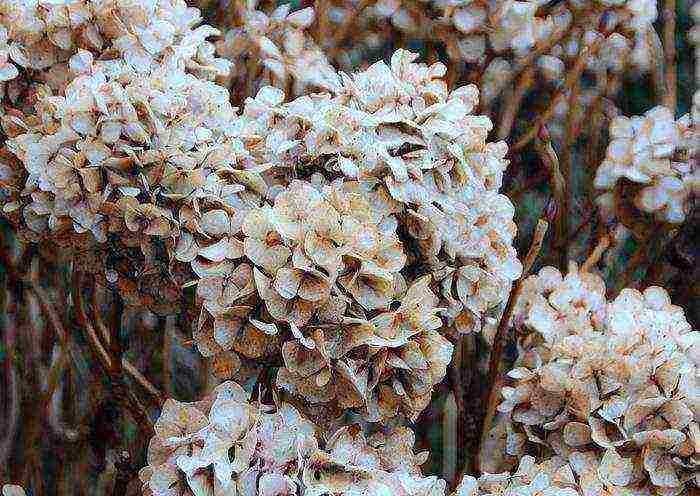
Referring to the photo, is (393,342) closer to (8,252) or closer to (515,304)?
(515,304)

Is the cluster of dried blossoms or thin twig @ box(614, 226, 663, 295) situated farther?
thin twig @ box(614, 226, 663, 295)

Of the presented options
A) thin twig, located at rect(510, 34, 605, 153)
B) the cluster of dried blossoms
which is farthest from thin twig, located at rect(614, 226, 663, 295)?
the cluster of dried blossoms

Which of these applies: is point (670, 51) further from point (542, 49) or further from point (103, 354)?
point (103, 354)

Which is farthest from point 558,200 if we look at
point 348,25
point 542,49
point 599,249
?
point 348,25

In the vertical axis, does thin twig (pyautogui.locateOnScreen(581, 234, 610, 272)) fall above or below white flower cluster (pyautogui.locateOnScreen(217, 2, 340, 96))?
below

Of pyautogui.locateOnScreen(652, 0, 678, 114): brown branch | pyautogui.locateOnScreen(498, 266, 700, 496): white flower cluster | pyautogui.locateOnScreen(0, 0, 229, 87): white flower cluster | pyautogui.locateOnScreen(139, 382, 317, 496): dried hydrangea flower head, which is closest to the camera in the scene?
pyautogui.locateOnScreen(139, 382, 317, 496): dried hydrangea flower head

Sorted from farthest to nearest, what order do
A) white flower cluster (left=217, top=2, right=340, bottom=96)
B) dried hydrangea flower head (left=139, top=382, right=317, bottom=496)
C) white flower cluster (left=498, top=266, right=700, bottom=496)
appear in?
white flower cluster (left=217, top=2, right=340, bottom=96) → white flower cluster (left=498, top=266, right=700, bottom=496) → dried hydrangea flower head (left=139, top=382, right=317, bottom=496)

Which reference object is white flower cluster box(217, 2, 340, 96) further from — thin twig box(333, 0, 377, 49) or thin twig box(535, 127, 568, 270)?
thin twig box(535, 127, 568, 270)

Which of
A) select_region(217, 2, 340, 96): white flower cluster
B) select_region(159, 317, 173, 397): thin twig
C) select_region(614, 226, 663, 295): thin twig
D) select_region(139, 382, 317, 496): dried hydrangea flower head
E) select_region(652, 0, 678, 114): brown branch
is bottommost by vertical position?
select_region(159, 317, 173, 397): thin twig
